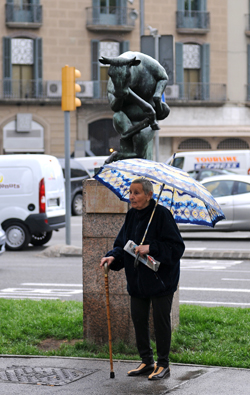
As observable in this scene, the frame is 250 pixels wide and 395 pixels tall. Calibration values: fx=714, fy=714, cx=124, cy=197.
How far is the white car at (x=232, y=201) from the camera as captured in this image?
1730cm

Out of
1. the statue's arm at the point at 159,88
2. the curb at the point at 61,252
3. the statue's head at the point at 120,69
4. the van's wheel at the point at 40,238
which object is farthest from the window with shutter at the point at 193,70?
the statue's head at the point at 120,69

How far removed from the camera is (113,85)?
20.8ft

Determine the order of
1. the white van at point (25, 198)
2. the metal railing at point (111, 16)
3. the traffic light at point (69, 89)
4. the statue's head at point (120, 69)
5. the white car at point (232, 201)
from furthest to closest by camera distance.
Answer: the metal railing at point (111, 16)
the white car at point (232, 201)
the white van at point (25, 198)
the traffic light at point (69, 89)
the statue's head at point (120, 69)

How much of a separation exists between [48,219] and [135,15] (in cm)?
2486

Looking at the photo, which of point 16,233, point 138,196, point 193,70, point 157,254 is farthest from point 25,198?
point 193,70

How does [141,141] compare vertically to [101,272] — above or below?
above

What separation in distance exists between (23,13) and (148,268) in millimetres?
36741

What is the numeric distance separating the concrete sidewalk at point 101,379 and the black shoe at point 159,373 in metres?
0.04

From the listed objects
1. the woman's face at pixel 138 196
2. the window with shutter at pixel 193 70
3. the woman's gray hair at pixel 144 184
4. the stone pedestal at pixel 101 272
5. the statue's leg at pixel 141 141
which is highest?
the window with shutter at pixel 193 70

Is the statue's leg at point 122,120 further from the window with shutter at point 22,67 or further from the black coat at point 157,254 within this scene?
the window with shutter at point 22,67

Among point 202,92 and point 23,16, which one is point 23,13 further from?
point 202,92

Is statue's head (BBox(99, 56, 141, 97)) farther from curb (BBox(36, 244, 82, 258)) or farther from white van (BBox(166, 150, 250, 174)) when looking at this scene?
white van (BBox(166, 150, 250, 174))

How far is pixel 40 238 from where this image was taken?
16.9 m

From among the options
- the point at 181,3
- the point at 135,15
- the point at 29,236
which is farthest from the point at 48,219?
the point at 181,3
